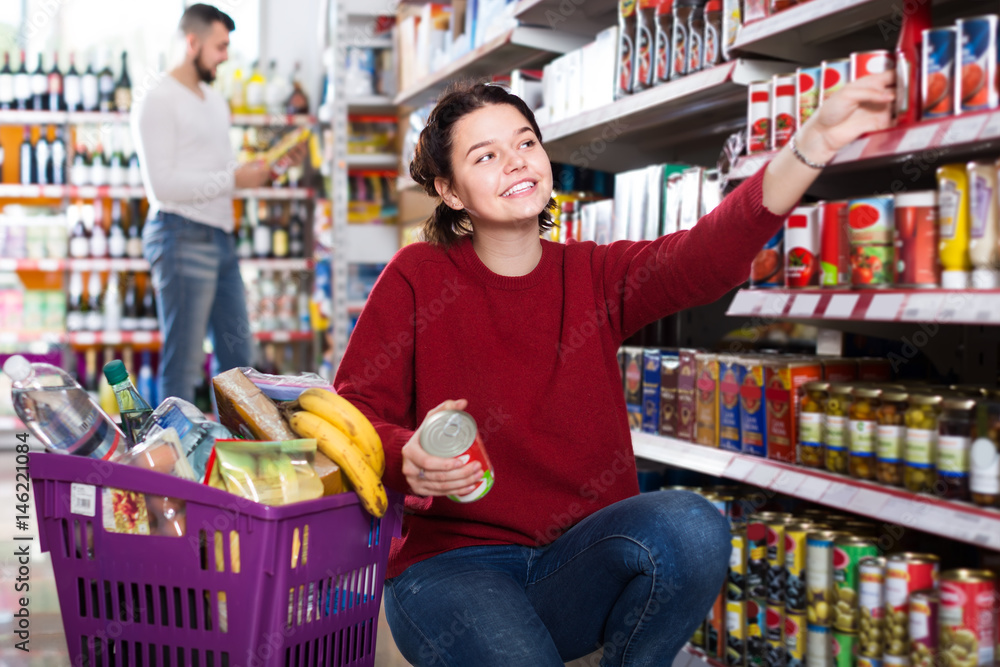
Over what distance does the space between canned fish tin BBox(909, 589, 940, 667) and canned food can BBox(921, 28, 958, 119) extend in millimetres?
831

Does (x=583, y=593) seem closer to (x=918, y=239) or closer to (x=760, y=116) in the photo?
(x=918, y=239)

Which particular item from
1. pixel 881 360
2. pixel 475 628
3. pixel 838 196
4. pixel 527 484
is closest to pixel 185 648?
pixel 475 628

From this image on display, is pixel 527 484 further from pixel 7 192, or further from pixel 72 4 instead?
pixel 72 4

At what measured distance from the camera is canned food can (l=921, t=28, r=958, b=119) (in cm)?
152

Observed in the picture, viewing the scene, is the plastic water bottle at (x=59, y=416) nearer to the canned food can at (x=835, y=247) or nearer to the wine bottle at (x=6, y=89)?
the canned food can at (x=835, y=247)

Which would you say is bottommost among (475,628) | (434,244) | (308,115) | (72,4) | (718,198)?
(475,628)

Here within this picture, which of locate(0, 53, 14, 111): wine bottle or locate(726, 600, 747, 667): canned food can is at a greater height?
locate(0, 53, 14, 111): wine bottle

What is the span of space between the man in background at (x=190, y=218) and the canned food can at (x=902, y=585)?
2.68 metres

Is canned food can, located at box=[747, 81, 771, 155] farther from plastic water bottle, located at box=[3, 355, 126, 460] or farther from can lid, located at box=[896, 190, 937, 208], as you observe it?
plastic water bottle, located at box=[3, 355, 126, 460]

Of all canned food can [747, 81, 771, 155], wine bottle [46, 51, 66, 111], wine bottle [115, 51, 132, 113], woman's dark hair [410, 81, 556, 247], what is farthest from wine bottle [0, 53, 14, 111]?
canned food can [747, 81, 771, 155]

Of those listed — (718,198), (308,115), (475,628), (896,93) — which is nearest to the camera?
(475,628)

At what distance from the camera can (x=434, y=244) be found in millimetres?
1688

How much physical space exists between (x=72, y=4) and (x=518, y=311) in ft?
21.5

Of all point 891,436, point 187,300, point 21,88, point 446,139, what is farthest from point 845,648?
point 21,88
